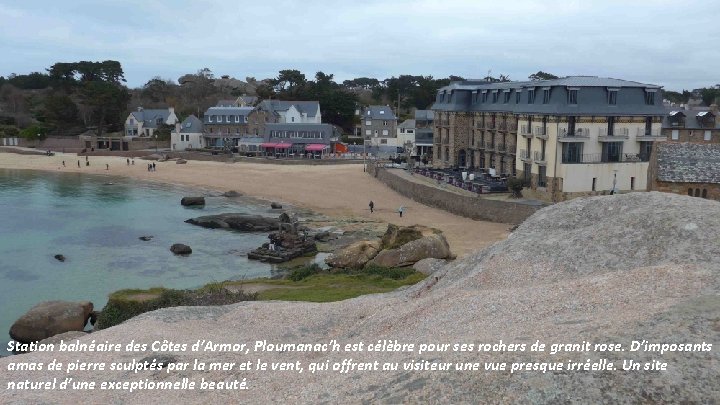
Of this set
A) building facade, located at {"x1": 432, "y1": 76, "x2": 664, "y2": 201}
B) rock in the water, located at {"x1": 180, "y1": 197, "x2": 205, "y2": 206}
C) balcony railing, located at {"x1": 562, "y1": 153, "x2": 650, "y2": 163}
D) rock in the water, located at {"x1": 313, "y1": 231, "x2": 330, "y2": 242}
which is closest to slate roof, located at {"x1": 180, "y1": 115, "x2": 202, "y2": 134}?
rock in the water, located at {"x1": 180, "y1": 197, "x2": 205, "y2": 206}

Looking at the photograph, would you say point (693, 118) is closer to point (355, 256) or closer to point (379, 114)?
point (379, 114)

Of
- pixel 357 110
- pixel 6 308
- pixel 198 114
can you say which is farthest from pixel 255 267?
pixel 198 114

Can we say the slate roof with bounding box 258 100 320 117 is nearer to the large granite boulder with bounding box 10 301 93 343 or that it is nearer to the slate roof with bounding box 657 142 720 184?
the slate roof with bounding box 657 142 720 184

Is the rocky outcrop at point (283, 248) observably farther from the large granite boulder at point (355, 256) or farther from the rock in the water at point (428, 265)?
the rock in the water at point (428, 265)

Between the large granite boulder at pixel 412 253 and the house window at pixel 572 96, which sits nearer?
the large granite boulder at pixel 412 253

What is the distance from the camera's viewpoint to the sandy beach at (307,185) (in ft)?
141

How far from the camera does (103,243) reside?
41500 millimetres

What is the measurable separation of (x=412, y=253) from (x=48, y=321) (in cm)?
1677

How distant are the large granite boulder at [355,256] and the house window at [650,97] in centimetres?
2573

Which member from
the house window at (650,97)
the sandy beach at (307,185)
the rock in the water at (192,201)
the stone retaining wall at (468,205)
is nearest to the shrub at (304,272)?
the sandy beach at (307,185)

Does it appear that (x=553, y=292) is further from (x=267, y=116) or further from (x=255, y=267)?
(x=267, y=116)

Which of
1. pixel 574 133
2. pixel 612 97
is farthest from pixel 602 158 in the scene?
pixel 612 97

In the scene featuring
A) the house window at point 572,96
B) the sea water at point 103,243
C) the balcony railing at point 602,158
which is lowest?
the sea water at point 103,243

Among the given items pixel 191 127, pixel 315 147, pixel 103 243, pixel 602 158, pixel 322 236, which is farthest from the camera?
pixel 191 127
